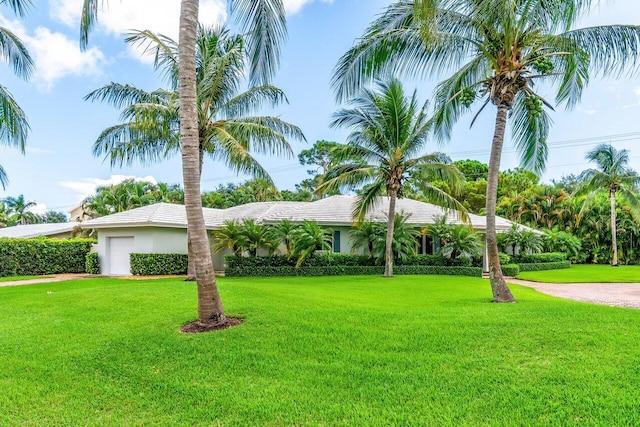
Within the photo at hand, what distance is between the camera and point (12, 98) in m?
12.7

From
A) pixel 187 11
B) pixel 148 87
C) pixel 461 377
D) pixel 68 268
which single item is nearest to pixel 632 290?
pixel 461 377

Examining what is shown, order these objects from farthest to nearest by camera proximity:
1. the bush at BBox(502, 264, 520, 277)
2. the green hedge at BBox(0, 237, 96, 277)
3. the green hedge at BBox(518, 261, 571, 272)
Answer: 1. the green hedge at BBox(518, 261, 571, 272)
2. the bush at BBox(502, 264, 520, 277)
3. the green hedge at BBox(0, 237, 96, 277)

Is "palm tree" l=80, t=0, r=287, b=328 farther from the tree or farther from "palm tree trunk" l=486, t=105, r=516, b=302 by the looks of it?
the tree

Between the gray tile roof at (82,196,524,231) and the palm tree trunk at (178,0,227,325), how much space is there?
12.2 meters

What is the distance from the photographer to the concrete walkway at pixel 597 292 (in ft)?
36.5

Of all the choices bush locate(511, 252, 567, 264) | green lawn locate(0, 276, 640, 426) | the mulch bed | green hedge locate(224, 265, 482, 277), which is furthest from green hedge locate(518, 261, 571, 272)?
the mulch bed

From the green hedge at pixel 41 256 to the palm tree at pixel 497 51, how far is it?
60.0 feet

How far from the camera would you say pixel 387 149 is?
52.9 feet

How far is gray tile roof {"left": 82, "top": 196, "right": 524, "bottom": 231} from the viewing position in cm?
1870

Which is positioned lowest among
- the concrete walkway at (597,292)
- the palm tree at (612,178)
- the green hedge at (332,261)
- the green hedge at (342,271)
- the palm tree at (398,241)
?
the concrete walkway at (597,292)

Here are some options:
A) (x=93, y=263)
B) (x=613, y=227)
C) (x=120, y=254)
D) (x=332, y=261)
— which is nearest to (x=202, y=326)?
(x=332, y=261)

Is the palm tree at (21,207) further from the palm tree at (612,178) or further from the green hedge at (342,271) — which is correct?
the palm tree at (612,178)

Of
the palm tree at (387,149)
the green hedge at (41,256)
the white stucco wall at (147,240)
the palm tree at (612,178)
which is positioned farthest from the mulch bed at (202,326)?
the palm tree at (612,178)

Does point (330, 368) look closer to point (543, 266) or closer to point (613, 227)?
point (543, 266)
